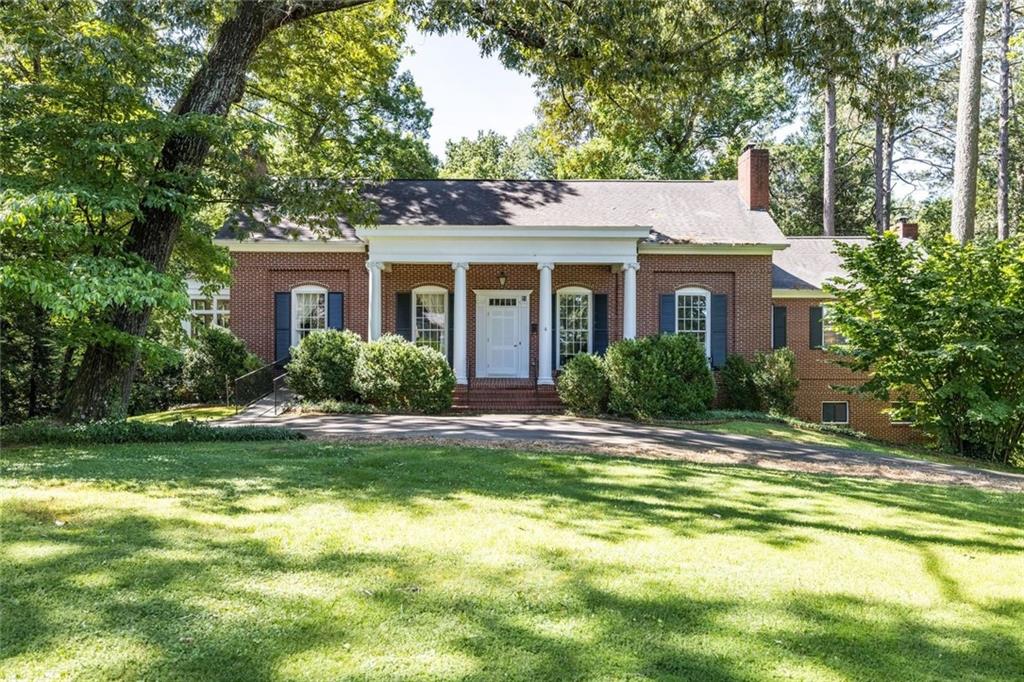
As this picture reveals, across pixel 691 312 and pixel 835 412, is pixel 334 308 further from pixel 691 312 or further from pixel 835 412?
pixel 835 412

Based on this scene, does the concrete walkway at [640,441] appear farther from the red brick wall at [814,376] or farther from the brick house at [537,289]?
the red brick wall at [814,376]

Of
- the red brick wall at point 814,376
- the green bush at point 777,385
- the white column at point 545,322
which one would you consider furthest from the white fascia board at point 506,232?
the red brick wall at point 814,376

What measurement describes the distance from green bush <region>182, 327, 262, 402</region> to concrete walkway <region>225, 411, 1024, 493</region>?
3428mm

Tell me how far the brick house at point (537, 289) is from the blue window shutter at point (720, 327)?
29mm

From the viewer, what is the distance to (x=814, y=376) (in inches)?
768

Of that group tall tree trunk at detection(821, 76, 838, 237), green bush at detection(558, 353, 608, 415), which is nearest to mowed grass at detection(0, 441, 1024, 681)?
green bush at detection(558, 353, 608, 415)

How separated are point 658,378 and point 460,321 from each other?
18.0 ft

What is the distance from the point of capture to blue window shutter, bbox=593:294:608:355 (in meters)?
18.8

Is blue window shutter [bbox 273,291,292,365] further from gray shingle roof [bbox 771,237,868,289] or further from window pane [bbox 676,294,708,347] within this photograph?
gray shingle roof [bbox 771,237,868,289]

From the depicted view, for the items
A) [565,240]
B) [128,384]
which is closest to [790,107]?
[565,240]

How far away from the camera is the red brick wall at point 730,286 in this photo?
60.6ft

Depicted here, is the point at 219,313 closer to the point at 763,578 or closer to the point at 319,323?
the point at 319,323

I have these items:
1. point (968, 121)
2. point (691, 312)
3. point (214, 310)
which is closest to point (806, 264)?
point (691, 312)

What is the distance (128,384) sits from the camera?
32.8 feet
